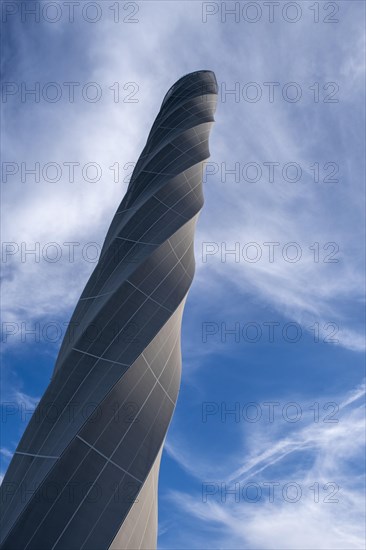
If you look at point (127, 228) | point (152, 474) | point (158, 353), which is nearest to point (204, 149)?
point (127, 228)

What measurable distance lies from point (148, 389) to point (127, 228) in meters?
9.81

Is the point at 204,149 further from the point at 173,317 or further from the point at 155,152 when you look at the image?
the point at 173,317

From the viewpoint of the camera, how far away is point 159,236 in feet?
83.7

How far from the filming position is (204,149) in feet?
111

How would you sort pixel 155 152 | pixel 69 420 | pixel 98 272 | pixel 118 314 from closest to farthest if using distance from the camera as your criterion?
pixel 69 420, pixel 118 314, pixel 98 272, pixel 155 152

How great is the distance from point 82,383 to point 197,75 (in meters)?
39.9

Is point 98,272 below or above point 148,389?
above

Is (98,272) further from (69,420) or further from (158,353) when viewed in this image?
(69,420)

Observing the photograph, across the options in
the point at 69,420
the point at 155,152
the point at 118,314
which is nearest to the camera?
the point at 69,420

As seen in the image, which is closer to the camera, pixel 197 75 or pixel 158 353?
pixel 158 353

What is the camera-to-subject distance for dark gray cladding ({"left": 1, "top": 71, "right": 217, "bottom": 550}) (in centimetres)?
1645

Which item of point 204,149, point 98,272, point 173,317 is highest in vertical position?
point 204,149

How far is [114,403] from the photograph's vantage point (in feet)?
61.4

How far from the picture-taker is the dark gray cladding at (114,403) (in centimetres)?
1645
